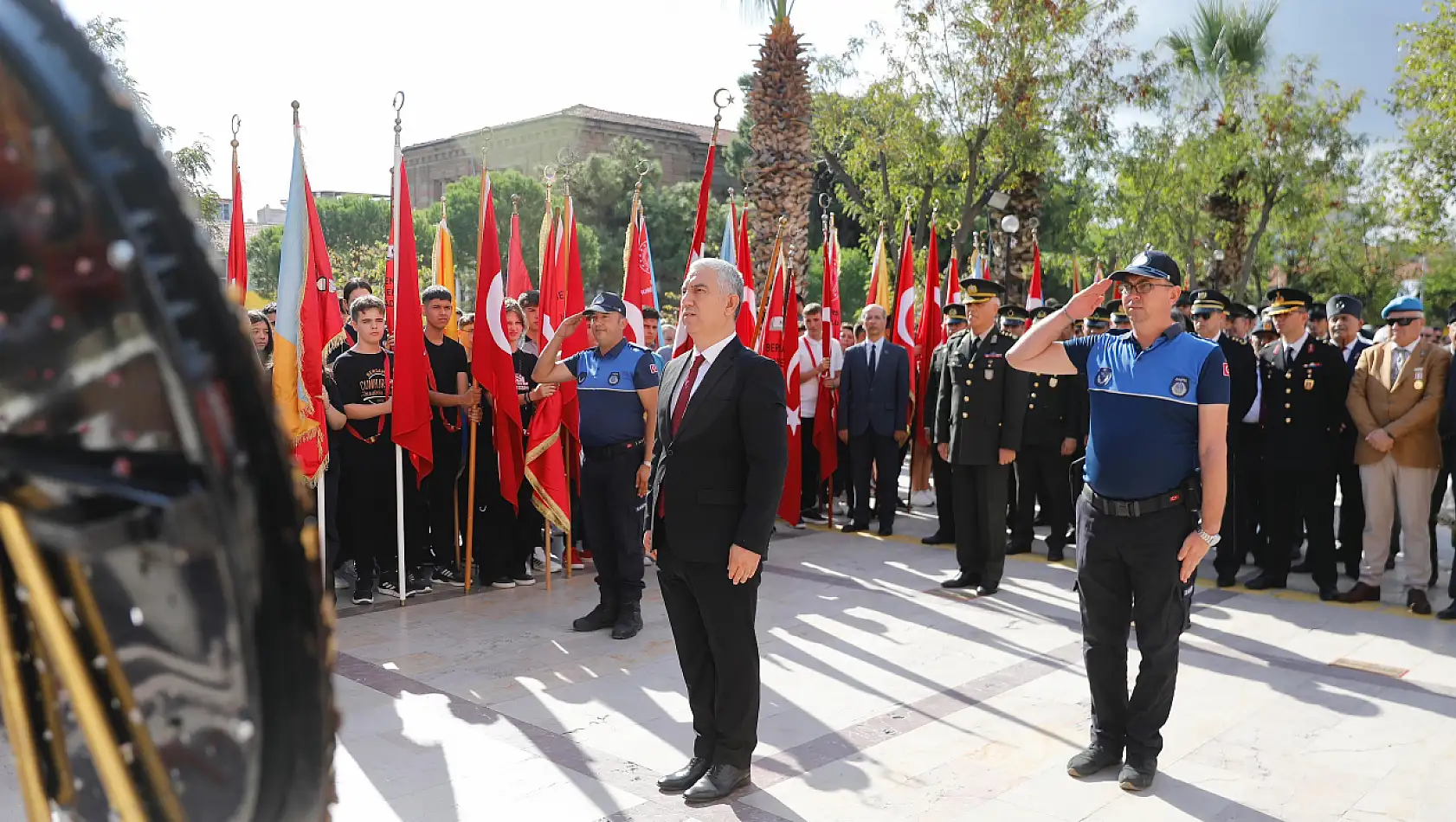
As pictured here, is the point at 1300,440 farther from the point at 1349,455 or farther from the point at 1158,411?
the point at 1158,411

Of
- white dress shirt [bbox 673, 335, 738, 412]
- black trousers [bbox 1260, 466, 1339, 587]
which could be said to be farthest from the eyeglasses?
black trousers [bbox 1260, 466, 1339, 587]

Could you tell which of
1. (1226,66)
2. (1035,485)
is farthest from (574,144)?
(1035,485)

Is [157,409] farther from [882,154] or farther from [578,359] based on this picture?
[882,154]

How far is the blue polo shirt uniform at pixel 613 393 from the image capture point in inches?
266

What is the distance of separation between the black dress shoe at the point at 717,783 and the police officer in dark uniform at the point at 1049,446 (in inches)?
218

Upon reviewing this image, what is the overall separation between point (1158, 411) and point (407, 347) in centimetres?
477

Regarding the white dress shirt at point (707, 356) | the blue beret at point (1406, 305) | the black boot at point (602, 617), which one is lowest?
the black boot at point (602, 617)

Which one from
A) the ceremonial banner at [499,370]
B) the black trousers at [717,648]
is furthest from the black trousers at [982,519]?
the black trousers at [717,648]

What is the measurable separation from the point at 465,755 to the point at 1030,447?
6232mm

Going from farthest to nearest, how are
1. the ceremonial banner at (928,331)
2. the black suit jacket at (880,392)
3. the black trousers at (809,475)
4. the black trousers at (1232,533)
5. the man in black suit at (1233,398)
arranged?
the black trousers at (809,475) < the ceremonial banner at (928,331) < the black suit jacket at (880,392) < the black trousers at (1232,533) < the man in black suit at (1233,398)

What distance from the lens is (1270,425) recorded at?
808cm

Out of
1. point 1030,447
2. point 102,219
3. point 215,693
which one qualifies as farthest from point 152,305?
point 1030,447

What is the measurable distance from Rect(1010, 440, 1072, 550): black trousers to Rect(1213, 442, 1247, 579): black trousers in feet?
4.15

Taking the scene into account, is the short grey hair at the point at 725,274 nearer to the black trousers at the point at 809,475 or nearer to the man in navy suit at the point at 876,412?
the man in navy suit at the point at 876,412
